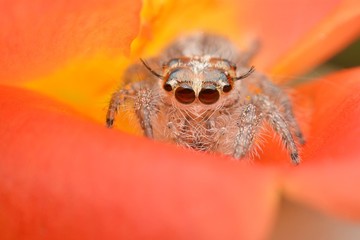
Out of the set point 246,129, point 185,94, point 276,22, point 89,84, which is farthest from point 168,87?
point 276,22

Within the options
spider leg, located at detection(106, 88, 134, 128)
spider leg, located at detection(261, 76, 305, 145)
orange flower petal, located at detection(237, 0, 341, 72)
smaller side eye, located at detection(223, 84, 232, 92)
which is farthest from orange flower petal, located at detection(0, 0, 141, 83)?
orange flower petal, located at detection(237, 0, 341, 72)

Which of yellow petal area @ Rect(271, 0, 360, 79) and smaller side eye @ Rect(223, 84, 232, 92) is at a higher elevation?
yellow petal area @ Rect(271, 0, 360, 79)

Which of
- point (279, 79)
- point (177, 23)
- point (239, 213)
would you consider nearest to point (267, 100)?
point (279, 79)

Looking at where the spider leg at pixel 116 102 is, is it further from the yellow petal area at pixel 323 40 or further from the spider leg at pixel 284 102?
the yellow petal area at pixel 323 40

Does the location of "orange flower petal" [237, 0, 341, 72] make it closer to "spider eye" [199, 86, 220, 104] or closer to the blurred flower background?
the blurred flower background

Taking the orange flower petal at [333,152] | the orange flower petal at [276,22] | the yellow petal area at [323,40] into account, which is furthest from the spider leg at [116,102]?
the orange flower petal at [276,22]

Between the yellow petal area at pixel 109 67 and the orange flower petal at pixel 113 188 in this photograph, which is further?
the yellow petal area at pixel 109 67
